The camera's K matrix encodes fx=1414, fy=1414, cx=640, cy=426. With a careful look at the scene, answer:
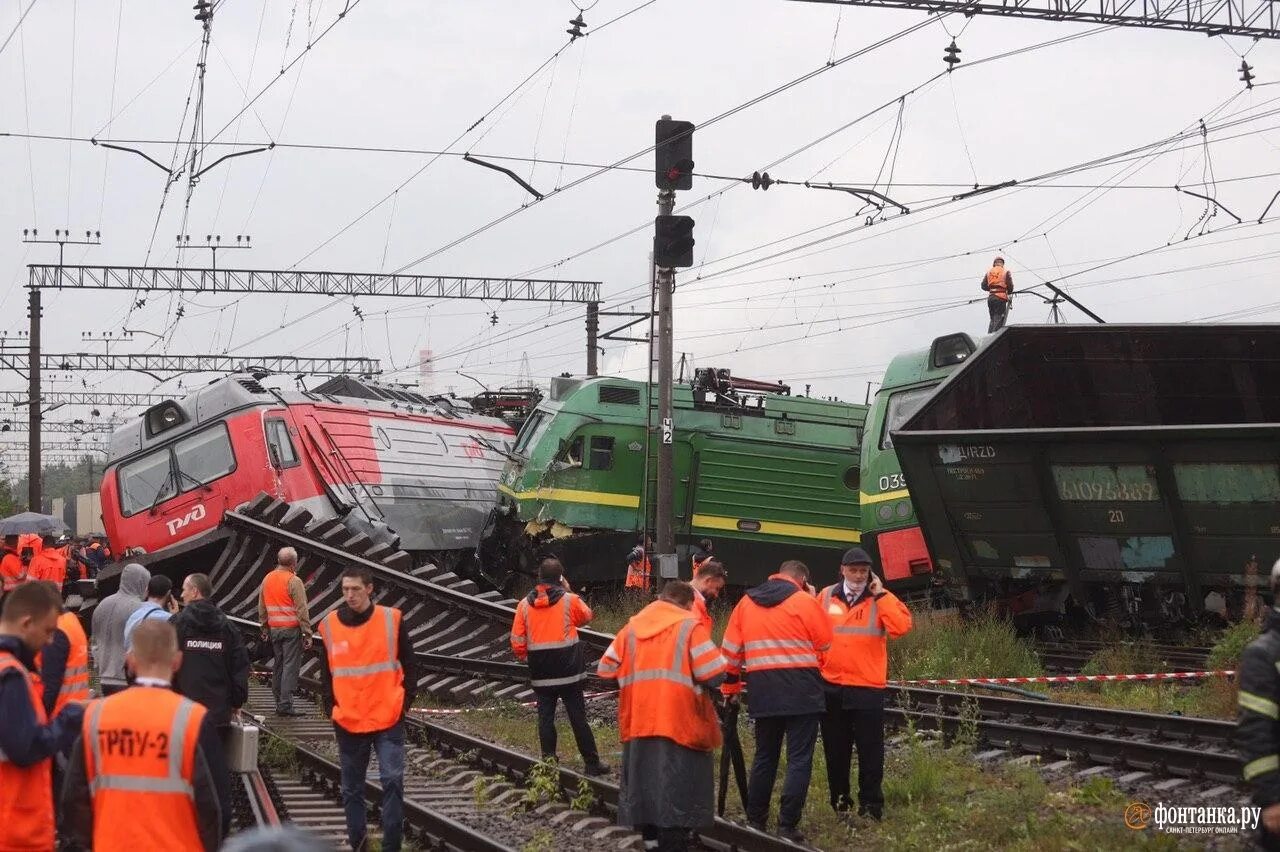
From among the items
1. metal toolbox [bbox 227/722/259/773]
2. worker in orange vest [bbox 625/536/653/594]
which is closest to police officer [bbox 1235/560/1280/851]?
metal toolbox [bbox 227/722/259/773]

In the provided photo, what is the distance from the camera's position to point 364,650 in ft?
25.3

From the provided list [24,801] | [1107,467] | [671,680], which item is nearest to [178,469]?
[1107,467]

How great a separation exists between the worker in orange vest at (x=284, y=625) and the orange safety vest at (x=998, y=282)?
34.2 feet

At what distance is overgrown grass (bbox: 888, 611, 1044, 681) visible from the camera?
13.8 meters

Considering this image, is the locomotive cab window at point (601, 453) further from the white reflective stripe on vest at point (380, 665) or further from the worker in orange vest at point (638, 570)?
the white reflective stripe on vest at point (380, 665)

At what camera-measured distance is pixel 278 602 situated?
516 inches

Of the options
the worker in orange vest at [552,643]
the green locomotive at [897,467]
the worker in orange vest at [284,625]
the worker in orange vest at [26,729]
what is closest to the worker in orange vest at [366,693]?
the worker in orange vest at [552,643]

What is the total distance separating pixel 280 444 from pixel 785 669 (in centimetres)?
1330

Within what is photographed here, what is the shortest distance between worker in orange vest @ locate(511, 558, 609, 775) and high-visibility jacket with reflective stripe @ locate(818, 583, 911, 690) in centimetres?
216

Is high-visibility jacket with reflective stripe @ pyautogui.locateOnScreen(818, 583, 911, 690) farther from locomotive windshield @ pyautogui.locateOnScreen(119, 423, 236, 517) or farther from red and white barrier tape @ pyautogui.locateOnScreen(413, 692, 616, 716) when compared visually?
locomotive windshield @ pyautogui.locateOnScreen(119, 423, 236, 517)

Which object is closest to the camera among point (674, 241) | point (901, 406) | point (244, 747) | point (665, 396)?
point (244, 747)

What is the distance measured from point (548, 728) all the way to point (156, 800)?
17.8 feet

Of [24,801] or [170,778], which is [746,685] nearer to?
[170,778]

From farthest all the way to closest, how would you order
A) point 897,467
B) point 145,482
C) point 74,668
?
point 145,482 < point 897,467 < point 74,668
